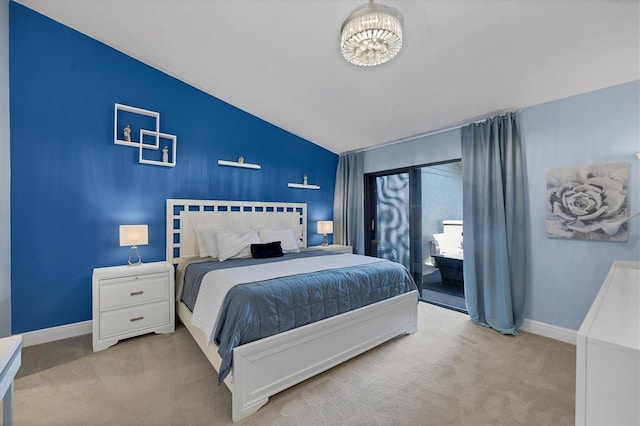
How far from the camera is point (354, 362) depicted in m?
2.35

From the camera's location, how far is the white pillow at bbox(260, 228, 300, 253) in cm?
366

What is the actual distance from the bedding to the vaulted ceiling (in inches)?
77.9

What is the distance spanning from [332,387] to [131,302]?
2124 mm

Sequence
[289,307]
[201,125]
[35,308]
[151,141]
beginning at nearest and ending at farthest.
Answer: [289,307] → [35,308] → [151,141] → [201,125]

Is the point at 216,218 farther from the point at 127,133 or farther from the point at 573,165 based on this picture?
the point at 573,165

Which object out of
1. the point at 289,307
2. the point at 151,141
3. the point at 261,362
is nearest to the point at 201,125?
the point at 151,141

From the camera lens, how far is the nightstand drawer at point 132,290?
2514 millimetres

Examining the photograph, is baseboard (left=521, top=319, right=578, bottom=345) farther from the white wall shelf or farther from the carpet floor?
the white wall shelf

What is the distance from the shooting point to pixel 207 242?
131 inches

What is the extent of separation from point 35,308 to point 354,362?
3.13m

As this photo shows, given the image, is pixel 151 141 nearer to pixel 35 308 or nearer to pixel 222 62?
pixel 222 62

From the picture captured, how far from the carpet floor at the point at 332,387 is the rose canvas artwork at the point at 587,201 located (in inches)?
46.3

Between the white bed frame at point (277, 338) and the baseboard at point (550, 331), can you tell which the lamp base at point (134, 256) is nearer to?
the white bed frame at point (277, 338)

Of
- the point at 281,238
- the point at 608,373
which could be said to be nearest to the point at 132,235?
the point at 281,238
